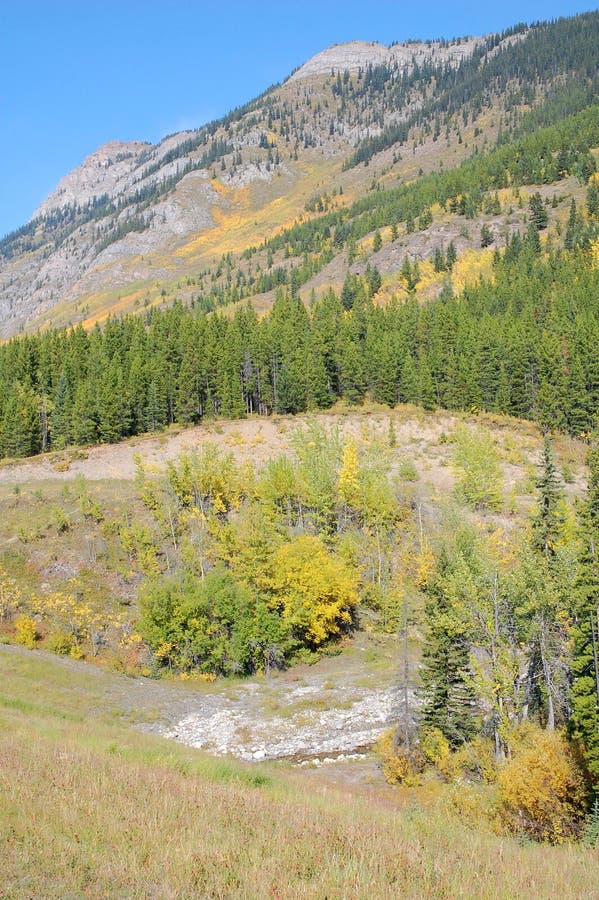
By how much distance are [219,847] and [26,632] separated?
42767 mm

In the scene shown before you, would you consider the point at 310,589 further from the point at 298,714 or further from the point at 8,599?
the point at 8,599

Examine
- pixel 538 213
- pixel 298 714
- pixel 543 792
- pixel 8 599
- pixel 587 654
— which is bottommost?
pixel 298 714

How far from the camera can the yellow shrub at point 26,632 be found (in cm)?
4422

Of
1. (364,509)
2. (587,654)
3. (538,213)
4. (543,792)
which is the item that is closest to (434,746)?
(543,792)

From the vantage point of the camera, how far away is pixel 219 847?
7656 millimetres

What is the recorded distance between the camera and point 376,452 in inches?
2793

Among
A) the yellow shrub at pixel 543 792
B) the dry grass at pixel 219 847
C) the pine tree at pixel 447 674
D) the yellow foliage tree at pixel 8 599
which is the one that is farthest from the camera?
the yellow foliage tree at pixel 8 599

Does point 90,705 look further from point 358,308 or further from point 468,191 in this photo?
point 468,191

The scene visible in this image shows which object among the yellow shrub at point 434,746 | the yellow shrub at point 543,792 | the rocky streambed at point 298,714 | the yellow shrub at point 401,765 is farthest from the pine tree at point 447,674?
the yellow shrub at point 543,792

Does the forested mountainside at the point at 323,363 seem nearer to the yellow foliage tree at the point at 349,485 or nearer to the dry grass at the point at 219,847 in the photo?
the yellow foliage tree at the point at 349,485

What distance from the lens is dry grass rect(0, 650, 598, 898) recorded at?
6.88 metres

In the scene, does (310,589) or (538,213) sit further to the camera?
(538,213)

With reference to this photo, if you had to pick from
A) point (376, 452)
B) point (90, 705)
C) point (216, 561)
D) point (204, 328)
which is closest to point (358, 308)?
point (204, 328)

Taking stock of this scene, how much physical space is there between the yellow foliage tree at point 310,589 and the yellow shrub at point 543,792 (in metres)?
25.4
